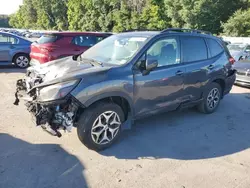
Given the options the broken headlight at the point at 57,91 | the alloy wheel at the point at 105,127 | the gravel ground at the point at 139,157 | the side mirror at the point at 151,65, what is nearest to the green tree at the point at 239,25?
the gravel ground at the point at 139,157

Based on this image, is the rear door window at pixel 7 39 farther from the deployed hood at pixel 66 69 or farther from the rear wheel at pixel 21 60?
the deployed hood at pixel 66 69

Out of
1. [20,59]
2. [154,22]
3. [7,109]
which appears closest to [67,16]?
[154,22]

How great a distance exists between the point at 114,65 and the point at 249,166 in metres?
2.44

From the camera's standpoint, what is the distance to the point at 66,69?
3.95 meters

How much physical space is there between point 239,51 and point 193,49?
31.2ft

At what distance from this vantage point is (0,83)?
7.99 metres

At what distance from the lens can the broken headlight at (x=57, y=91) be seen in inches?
135

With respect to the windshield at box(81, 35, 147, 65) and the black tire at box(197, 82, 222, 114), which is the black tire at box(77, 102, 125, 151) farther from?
the black tire at box(197, 82, 222, 114)

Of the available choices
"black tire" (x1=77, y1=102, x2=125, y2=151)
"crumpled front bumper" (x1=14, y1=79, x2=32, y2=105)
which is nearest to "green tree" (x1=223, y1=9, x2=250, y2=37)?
"black tire" (x1=77, y1=102, x2=125, y2=151)

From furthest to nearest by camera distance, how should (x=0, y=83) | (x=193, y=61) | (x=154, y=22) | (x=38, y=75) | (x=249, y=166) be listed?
1. (x=154, y=22)
2. (x=0, y=83)
3. (x=193, y=61)
4. (x=38, y=75)
5. (x=249, y=166)

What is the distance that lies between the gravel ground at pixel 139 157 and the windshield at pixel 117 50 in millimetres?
1317

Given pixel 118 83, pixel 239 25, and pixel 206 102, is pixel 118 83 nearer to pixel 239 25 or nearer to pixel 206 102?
pixel 206 102

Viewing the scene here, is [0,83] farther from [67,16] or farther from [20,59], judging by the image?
[67,16]

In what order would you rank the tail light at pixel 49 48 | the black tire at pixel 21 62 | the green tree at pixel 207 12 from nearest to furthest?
the tail light at pixel 49 48
the black tire at pixel 21 62
the green tree at pixel 207 12
